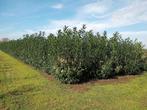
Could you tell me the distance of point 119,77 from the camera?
630 inches

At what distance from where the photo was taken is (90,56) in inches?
594

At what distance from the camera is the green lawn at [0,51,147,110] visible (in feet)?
31.7

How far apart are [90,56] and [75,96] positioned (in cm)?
435

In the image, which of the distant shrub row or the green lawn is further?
the distant shrub row

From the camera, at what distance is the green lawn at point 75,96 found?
9648mm

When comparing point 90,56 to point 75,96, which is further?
point 90,56

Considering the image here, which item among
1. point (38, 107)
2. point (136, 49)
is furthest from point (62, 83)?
point (136, 49)

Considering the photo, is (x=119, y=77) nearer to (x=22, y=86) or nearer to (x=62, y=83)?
(x=62, y=83)

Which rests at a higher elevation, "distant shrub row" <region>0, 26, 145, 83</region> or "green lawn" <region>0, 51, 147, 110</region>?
"distant shrub row" <region>0, 26, 145, 83</region>

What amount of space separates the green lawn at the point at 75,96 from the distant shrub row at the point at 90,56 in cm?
88

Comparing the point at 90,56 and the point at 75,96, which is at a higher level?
the point at 90,56

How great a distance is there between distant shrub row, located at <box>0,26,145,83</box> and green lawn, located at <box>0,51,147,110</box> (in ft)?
2.90

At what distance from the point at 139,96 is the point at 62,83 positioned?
4627 mm

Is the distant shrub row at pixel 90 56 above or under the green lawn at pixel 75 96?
above
